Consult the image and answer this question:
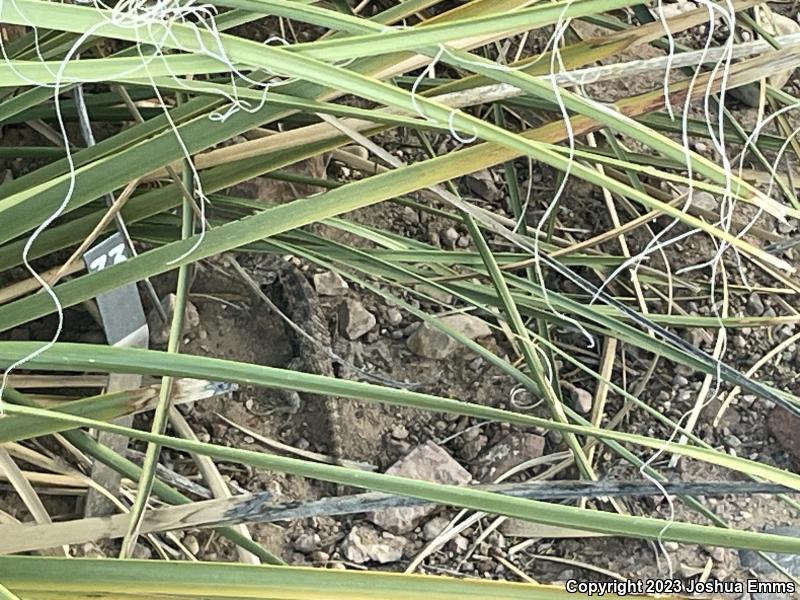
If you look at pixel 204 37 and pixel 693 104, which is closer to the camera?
pixel 204 37

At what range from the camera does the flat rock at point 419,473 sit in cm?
82

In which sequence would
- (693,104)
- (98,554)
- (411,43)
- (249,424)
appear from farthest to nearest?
(693,104) → (249,424) → (98,554) → (411,43)

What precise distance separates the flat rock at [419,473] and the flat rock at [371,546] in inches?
0.4

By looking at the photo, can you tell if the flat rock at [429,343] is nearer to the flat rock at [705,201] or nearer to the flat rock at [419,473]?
the flat rock at [419,473]

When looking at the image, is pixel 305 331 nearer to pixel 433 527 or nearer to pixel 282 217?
pixel 433 527

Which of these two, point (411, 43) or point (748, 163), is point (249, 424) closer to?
point (411, 43)

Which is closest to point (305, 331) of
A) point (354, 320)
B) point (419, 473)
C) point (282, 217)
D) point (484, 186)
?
point (354, 320)

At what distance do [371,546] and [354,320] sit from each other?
0.77ft

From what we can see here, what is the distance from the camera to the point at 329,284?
0.88m

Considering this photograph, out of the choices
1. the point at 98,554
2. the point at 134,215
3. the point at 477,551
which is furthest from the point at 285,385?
the point at 477,551

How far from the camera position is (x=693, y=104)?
1.01m

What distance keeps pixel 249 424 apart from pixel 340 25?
0.54 metres

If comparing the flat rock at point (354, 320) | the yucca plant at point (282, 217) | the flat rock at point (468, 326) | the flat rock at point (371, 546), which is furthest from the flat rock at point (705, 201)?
the flat rock at point (371, 546)

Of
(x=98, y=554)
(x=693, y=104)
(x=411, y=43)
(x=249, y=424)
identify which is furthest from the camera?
(x=693, y=104)
